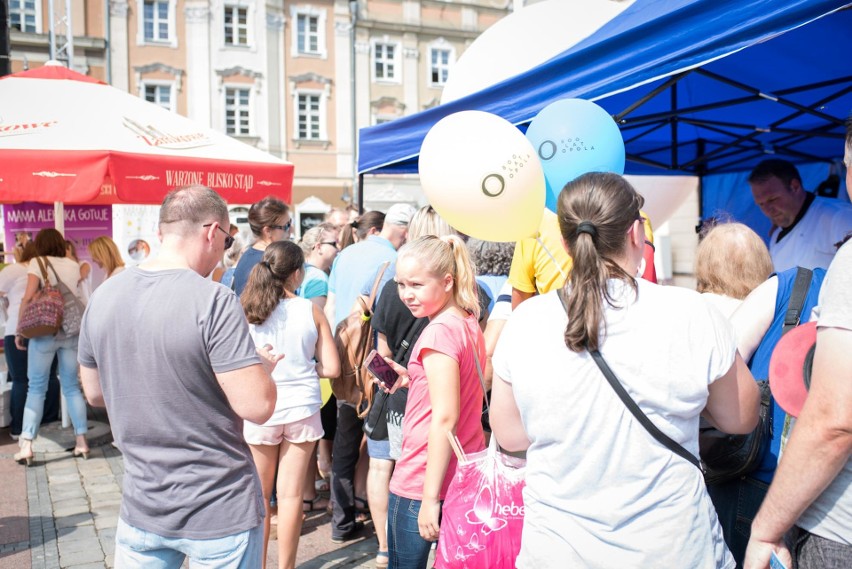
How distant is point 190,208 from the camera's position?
217 cm

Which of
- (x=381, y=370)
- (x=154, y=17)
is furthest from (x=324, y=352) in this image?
(x=154, y=17)

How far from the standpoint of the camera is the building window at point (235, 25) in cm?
2811

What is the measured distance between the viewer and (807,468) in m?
1.44

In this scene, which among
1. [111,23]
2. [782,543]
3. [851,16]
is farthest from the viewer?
[111,23]

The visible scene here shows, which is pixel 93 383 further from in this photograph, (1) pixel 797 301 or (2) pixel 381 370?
(1) pixel 797 301

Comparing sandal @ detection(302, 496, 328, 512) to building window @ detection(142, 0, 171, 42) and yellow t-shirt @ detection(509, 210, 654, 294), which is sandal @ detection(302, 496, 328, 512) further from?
building window @ detection(142, 0, 171, 42)

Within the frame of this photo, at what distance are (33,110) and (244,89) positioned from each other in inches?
960

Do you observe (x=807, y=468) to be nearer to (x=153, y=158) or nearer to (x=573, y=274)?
(x=573, y=274)

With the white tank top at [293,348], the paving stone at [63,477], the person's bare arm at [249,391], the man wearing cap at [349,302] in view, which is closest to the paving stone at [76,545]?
the paving stone at [63,477]

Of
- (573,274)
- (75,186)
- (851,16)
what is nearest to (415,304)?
(573,274)

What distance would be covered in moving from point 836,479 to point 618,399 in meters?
0.47

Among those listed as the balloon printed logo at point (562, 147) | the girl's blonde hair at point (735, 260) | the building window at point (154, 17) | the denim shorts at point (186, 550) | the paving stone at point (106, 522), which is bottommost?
the paving stone at point (106, 522)

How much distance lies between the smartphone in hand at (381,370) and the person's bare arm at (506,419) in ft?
3.09

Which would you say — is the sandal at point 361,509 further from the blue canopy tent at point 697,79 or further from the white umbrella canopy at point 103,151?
the white umbrella canopy at point 103,151
